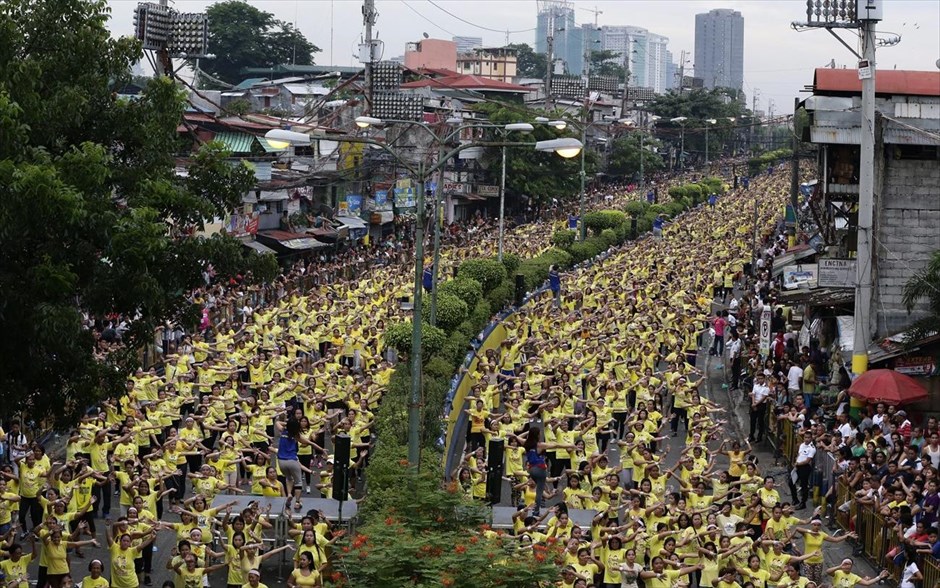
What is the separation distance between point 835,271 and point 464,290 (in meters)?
9.26

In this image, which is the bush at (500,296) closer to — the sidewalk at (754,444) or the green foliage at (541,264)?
the green foliage at (541,264)

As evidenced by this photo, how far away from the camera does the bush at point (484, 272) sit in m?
35.9

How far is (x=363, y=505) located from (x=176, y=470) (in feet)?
11.0

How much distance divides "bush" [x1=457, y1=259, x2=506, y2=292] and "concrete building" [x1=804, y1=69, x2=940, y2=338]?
36.4ft

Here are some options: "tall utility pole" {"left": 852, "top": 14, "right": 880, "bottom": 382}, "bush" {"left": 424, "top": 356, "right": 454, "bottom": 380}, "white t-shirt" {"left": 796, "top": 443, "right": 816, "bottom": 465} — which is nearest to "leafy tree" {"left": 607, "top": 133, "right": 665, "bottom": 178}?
"bush" {"left": 424, "top": 356, "right": 454, "bottom": 380}

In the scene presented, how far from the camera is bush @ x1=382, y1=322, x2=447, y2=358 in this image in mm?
25641

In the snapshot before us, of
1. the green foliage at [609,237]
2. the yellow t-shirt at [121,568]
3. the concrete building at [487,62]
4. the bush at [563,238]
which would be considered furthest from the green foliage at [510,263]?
the concrete building at [487,62]

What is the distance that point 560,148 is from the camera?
14.7 m

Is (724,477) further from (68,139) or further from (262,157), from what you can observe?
(262,157)

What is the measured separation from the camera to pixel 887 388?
22000 mm

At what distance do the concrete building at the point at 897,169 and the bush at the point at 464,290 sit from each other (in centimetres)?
894

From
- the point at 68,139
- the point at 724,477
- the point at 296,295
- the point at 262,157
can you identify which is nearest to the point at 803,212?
the point at 262,157

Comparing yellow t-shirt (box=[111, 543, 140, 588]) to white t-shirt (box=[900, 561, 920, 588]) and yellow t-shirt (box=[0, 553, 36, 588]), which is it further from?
white t-shirt (box=[900, 561, 920, 588])

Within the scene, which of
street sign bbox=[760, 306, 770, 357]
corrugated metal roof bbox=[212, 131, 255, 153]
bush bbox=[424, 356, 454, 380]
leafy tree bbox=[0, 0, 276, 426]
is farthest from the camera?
corrugated metal roof bbox=[212, 131, 255, 153]
